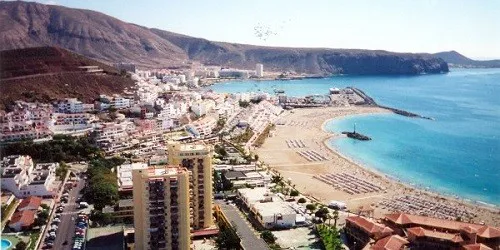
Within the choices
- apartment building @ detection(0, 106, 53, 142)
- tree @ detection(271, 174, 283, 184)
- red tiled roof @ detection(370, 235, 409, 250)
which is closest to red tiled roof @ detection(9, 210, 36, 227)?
tree @ detection(271, 174, 283, 184)

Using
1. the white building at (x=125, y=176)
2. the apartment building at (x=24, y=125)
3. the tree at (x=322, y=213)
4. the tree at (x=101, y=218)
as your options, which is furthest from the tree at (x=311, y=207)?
the apartment building at (x=24, y=125)

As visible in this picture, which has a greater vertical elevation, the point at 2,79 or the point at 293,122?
the point at 2,79

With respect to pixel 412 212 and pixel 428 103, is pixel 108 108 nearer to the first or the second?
pixel 412 212

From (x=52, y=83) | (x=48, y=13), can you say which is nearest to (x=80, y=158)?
(x=52, y=83)

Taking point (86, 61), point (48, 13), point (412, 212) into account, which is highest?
point (48, 13)

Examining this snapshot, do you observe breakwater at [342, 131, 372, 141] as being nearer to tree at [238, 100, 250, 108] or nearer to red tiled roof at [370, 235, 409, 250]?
tree at [238, 100, 250, 108]

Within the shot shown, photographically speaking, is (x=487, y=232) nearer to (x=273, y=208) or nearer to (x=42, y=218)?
(x=273, y=208)
